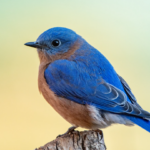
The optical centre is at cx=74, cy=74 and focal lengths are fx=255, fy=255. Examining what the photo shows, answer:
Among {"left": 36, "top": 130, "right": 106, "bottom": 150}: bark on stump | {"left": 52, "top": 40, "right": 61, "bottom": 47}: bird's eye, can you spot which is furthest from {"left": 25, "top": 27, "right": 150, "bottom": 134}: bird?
{"left": 36, "top": 130, "right": 106, "bottom": 150}: bark on stump

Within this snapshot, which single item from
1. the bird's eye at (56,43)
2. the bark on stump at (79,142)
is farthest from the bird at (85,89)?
the bark on stump at (79,142)

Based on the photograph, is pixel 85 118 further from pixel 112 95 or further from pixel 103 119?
pixel 112 95

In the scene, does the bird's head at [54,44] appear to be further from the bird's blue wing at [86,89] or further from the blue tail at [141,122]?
the blue tail at [141,122]

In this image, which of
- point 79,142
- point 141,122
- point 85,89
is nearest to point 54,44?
point 85,89

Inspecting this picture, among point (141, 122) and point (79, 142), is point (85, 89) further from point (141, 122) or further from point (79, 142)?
point (141, 122)

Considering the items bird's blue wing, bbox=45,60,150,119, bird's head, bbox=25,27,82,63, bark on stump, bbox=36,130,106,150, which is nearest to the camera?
bark on stump, bbox=36,130,106,150

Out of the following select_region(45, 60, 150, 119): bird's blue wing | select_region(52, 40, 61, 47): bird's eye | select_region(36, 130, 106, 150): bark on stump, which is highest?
select_region(52, 40, 61, 47): bird's eye

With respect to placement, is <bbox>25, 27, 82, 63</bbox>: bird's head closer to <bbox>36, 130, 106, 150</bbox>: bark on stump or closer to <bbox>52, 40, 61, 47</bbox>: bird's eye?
<bbox>52, 40, 61, 47</bbox>: bird's eye
